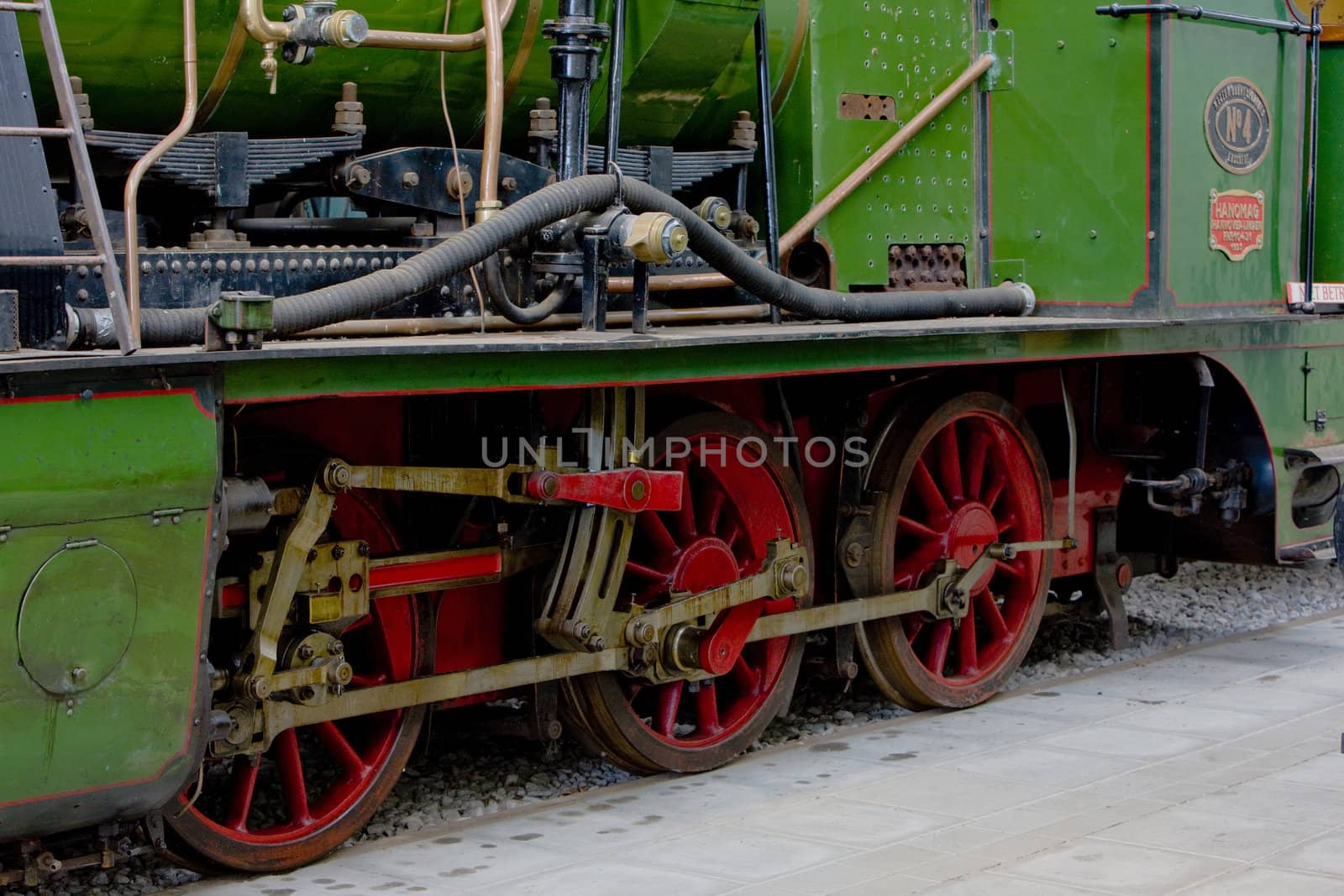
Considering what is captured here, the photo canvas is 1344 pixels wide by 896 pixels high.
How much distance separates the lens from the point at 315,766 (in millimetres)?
5781

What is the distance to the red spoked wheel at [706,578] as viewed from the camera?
17.9ft

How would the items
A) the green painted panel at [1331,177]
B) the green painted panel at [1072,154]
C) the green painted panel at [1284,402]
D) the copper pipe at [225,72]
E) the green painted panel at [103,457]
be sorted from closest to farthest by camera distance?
the green painted panel at [103,457] → the copper pipe at [225,72] → the green painted panel at [1072,154] → the green painted panel at [1284,402] → the green painted panel at [1331,177]

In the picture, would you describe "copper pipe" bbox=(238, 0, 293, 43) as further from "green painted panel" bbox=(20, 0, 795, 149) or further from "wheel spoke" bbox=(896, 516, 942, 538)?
"wheel spoke" bbox=(896, 516, 942, 538)

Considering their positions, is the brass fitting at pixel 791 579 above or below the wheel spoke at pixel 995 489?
below

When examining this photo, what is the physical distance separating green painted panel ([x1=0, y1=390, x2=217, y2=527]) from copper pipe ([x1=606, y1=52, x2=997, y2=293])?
169 cm

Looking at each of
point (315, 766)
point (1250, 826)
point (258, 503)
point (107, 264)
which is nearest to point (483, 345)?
point (258, 503)

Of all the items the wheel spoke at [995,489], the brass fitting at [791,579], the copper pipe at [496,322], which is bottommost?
the brass fitting at [791,579]

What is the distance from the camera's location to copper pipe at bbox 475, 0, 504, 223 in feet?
15.8

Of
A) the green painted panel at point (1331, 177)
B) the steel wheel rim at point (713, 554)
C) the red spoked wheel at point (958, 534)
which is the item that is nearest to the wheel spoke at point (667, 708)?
the steel wheel rim at point (713, 554)

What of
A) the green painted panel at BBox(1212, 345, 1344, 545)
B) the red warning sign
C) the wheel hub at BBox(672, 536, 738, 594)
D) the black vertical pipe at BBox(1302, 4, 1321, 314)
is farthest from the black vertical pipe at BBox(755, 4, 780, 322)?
the black vertical pipe at BBox(1302, 4, 1321, 314)

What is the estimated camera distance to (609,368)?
4.82 meters

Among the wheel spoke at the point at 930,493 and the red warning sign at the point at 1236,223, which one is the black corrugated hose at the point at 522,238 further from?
the red warning sign at the point at 1236,223

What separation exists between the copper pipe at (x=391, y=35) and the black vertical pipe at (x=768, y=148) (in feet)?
3.48

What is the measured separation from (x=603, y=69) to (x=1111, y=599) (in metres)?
3.25
